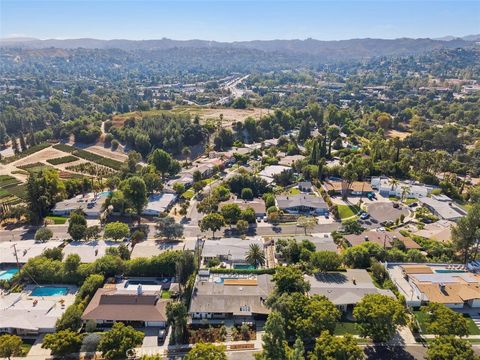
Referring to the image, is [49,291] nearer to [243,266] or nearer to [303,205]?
[243,266]

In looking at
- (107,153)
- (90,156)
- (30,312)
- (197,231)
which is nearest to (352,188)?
(197,231)

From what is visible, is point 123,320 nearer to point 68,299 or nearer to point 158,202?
point 68,299

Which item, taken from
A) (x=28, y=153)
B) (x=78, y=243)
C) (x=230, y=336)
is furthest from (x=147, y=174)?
(x=28, y=153)

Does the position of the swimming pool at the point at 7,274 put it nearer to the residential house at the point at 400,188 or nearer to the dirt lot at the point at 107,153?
the dirt lot at the point at 107,153

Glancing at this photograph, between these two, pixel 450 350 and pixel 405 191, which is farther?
pixel 405 191

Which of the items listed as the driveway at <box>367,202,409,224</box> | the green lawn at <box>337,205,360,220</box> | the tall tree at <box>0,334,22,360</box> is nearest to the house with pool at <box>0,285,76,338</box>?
the tall tree at <box>0,334,22,360</box>

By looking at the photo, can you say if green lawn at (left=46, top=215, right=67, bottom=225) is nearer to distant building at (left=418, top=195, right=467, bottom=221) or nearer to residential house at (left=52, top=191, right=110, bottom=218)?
residential house at (left=52, top=191, right=110, bottom=218)
